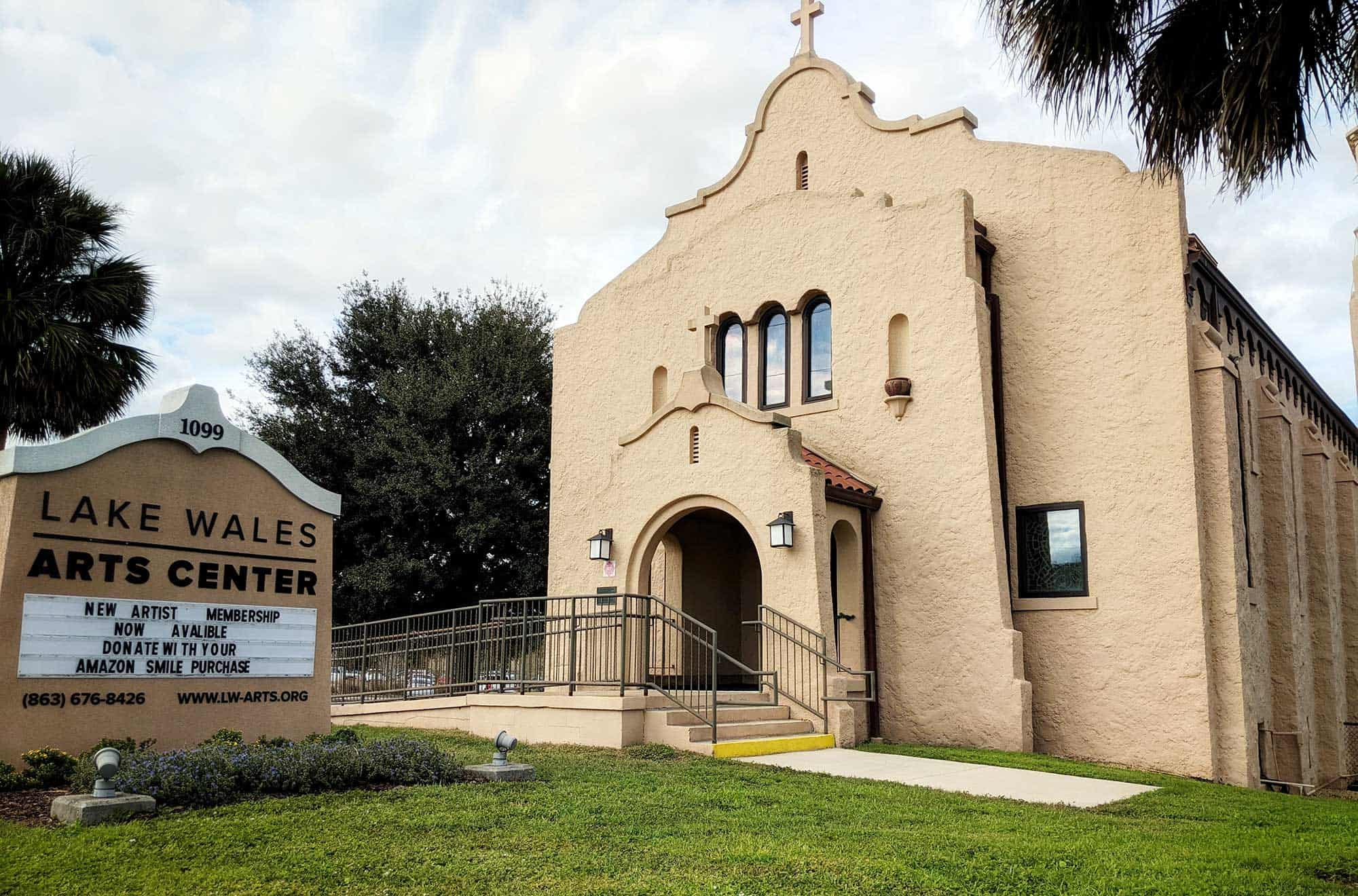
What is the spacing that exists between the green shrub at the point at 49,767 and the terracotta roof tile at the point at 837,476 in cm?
942

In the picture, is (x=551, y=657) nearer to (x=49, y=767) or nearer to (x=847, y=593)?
(x=847, y=593)

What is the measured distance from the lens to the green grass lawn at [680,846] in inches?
239

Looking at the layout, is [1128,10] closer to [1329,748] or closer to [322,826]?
[322,826]

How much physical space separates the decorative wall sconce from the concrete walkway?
17.0 feet

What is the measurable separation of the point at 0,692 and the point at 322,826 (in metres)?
3.33

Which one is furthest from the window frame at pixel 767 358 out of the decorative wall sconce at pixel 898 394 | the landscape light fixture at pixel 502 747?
the landscape light fixture at pixel 502 747

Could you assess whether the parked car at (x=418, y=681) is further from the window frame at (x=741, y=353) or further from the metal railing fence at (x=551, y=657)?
the window frame at (x=741, y=353)

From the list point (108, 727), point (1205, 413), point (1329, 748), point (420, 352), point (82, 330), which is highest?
point (420, 352)

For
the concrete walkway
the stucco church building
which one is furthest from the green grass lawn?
the stucco church building

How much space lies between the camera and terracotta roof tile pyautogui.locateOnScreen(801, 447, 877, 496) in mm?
15352

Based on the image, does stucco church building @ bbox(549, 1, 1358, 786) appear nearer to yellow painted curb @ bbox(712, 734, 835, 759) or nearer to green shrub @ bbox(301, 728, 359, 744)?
yellow painted curb @ bbox(712, 734, 835, 759)

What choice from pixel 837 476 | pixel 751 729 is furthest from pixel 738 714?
pixel 837 476

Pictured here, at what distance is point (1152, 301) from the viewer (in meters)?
15.0

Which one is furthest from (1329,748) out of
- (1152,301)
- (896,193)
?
(896,193)
